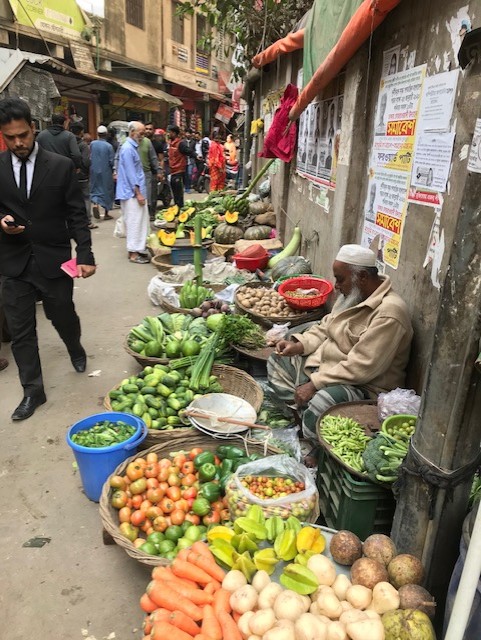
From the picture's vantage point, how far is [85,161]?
10125 millimetres

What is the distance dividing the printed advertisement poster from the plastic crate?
364 centimetres

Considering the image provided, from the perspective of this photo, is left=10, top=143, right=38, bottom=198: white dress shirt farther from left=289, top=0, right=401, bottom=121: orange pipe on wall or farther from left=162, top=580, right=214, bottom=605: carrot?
left=162, top=580, right=214, bottom=605: carrot

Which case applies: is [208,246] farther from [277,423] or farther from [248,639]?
[248,639]

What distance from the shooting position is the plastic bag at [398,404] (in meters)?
A: 2.82

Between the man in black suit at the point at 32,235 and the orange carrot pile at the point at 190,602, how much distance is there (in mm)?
2576

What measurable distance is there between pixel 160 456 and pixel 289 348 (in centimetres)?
127

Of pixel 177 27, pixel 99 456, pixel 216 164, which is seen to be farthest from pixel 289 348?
pixel 177 27

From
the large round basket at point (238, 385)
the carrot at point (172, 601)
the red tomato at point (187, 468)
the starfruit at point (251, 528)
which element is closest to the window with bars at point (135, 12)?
the large round basket at point (238, 385)

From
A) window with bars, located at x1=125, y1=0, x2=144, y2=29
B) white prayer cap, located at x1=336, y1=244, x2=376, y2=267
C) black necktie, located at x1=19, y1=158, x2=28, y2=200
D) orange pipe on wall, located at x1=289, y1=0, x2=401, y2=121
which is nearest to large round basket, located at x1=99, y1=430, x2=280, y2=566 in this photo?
white prayer cap, located at x1=336, y1=244, x2=376, y2=267

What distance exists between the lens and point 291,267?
20.6 ft

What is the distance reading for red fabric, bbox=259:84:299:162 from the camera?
23.8 feet

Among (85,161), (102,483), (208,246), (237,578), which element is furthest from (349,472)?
(85,161)

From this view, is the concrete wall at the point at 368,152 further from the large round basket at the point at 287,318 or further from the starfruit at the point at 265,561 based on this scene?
the starfruit at the point at 265,561

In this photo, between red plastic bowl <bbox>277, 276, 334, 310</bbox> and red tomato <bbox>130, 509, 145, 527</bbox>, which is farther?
red plastic bowl <bbox>277, 276, 334, 310</bbox>
